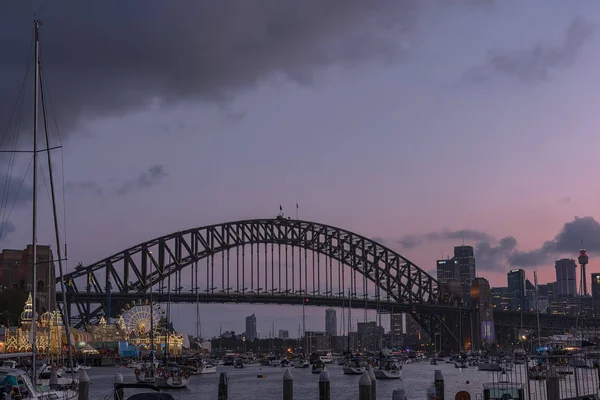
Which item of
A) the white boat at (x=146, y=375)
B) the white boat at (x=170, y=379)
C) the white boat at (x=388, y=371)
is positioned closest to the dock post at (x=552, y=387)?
the white boat at (x=170, y=379)

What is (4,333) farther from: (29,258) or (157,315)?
(157,315)

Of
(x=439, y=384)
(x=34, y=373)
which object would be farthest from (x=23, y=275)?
(x=439, y=384)

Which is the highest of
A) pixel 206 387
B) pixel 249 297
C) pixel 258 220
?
pixel 258 220

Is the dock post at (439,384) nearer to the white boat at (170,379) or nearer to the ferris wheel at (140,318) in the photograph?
the white boat at (170,379)

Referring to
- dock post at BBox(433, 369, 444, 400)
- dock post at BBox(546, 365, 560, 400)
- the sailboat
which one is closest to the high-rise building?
the sailboat

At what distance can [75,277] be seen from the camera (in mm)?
182500

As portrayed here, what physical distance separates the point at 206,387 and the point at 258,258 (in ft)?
332

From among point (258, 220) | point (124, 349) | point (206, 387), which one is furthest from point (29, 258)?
point (258, 220)

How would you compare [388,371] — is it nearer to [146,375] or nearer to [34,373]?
[146,375]

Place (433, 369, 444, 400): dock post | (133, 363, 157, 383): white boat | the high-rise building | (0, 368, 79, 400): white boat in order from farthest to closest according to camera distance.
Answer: the high-rise building < (133, 363, 157, 383): white boat < (433, 369, 444, 400): dock post < (0, 368, 79, 400): white boat

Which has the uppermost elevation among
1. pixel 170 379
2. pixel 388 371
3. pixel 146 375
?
pixel 146 375

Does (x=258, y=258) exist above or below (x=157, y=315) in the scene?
above

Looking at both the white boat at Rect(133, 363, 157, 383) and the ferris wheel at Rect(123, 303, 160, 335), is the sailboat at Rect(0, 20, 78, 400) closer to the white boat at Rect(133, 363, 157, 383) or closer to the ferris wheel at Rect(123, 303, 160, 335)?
the white boat at Rect(133, 363, 157, 383)

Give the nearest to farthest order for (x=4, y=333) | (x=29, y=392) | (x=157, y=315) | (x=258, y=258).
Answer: (x=29, y=392), (x=4, y=333), (x=157, y=315), (x=258, y=258)
